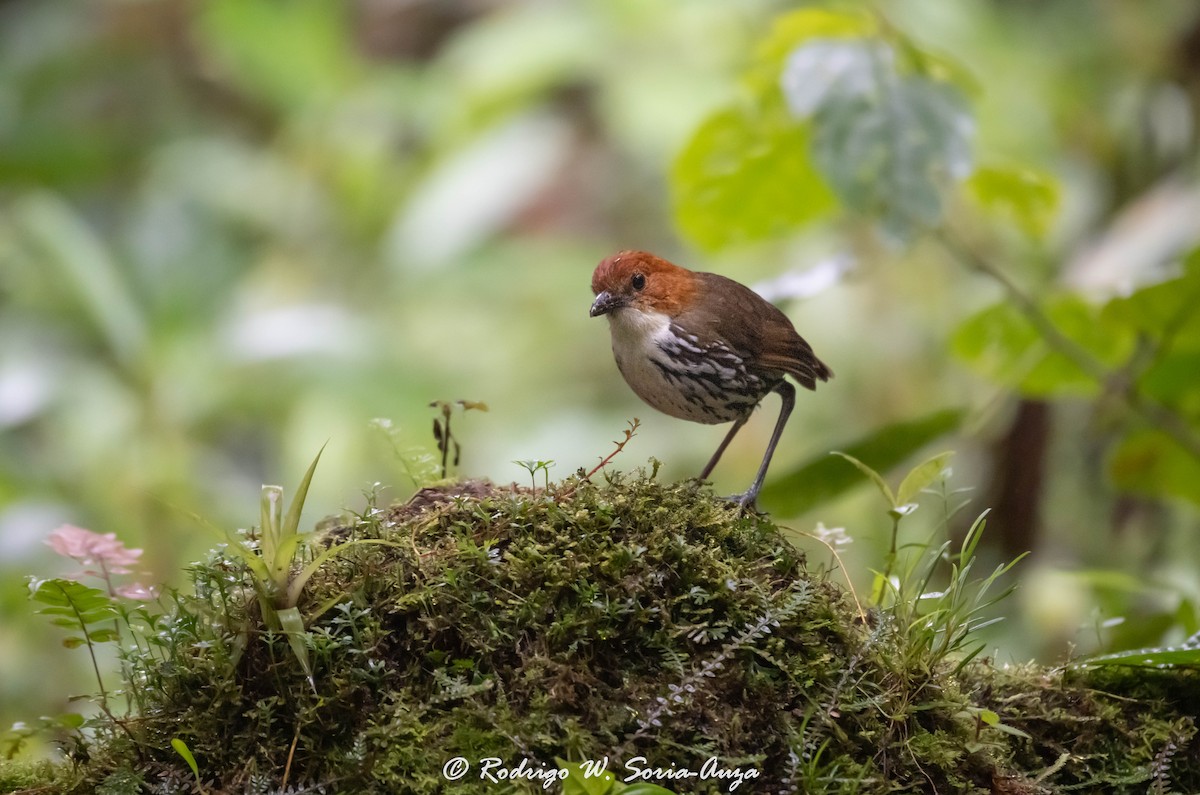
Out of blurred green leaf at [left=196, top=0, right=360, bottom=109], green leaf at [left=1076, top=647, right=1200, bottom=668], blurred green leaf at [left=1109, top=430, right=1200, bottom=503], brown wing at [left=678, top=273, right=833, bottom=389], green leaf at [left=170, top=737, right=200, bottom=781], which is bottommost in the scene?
green leaf at [left=170, top=737, right=200, bottom=781]

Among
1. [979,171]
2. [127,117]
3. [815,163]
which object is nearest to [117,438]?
[815,163]

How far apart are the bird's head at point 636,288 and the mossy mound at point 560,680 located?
37.5 inches

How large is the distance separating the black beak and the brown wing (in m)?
0.18

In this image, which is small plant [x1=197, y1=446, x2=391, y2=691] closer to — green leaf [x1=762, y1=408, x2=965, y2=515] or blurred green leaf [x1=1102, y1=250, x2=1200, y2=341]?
green leaf [x1=762, y1=408, x2=965, y2=515]

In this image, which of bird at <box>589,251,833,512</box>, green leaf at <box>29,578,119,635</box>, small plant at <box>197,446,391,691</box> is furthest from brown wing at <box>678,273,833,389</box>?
green leaf at <box>29,578,119,635</box>

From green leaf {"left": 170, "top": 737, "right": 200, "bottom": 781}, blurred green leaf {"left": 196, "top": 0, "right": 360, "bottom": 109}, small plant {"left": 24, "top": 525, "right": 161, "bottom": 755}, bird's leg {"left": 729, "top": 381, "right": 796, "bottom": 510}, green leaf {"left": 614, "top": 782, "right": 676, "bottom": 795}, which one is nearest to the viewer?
green leaf {"left": 614, "top": 782, "right": 676, "bottom": 795}

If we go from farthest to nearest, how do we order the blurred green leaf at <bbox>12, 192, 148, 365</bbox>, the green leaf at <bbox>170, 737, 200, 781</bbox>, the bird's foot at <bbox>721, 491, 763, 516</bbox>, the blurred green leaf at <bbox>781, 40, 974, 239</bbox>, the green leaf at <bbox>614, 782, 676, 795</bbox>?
1. the blurred green leaf at <bbox>12, 192, 148, 365</bbox>
2. the blurred green leaf at <bbox>781, 40, 974, 239</bbox>
3. the bird's foot at <bbox>721, 491, 763, 516</bbox>
4. the green leaf at <bbox>170, 737, 200, 781</bbox>
5. the green leaf at <bbox>614, 782, 676, 795</bbox>

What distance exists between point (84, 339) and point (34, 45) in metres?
4.72

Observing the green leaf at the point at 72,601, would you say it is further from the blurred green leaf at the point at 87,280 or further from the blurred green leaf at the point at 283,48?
the blurred green leaf at the point at 283,48

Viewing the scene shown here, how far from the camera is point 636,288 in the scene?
9.87ft

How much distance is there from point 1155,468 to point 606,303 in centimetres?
200

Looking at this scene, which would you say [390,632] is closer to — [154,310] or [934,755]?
[934,755]

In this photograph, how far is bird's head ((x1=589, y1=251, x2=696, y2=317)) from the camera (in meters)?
2.98

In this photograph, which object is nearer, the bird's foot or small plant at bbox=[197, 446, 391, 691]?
small plant at bbox=[197, 446, 391, 691]
